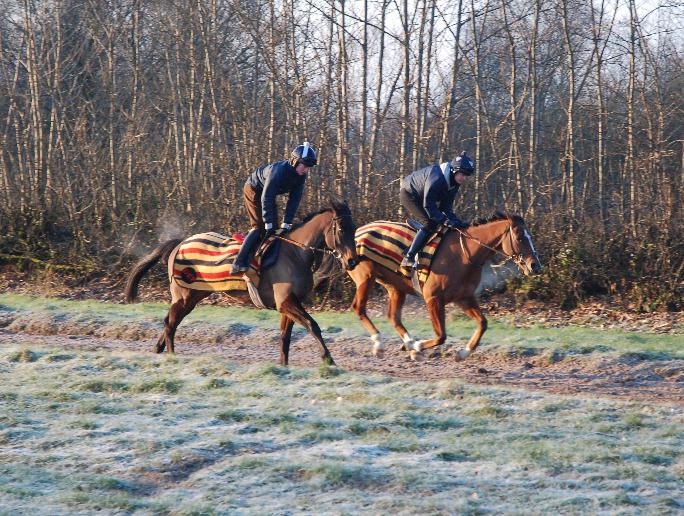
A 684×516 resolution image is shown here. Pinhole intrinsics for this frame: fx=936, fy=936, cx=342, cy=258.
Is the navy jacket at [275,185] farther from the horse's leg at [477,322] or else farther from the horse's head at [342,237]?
the horse's leg at [477,322]

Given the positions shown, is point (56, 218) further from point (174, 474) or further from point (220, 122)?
point (174, 474)

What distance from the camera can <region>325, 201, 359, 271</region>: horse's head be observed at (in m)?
10.5

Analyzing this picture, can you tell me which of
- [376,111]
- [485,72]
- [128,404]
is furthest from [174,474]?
[485,72]

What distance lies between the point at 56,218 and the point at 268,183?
40.7ft

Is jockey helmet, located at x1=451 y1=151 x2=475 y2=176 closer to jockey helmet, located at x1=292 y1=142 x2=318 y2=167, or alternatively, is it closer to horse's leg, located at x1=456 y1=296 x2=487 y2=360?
horse's leg, located at x1=456 y1=296 x2=487 y2=360

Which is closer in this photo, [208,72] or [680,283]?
[680,283]

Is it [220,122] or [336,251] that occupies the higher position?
[220,122]

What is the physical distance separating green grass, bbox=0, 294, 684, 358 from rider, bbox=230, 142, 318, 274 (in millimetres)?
2844

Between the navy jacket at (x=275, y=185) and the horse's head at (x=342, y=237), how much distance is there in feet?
1.79

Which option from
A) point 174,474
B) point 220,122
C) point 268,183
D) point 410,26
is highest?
point 410,26

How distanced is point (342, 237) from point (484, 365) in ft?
8.60

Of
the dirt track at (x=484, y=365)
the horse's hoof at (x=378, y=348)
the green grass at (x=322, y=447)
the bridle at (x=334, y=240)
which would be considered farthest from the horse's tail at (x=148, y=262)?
the horse's hoof at (x=378, y=348)

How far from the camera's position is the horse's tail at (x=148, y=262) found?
11914 mm

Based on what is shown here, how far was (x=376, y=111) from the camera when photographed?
1909cm
